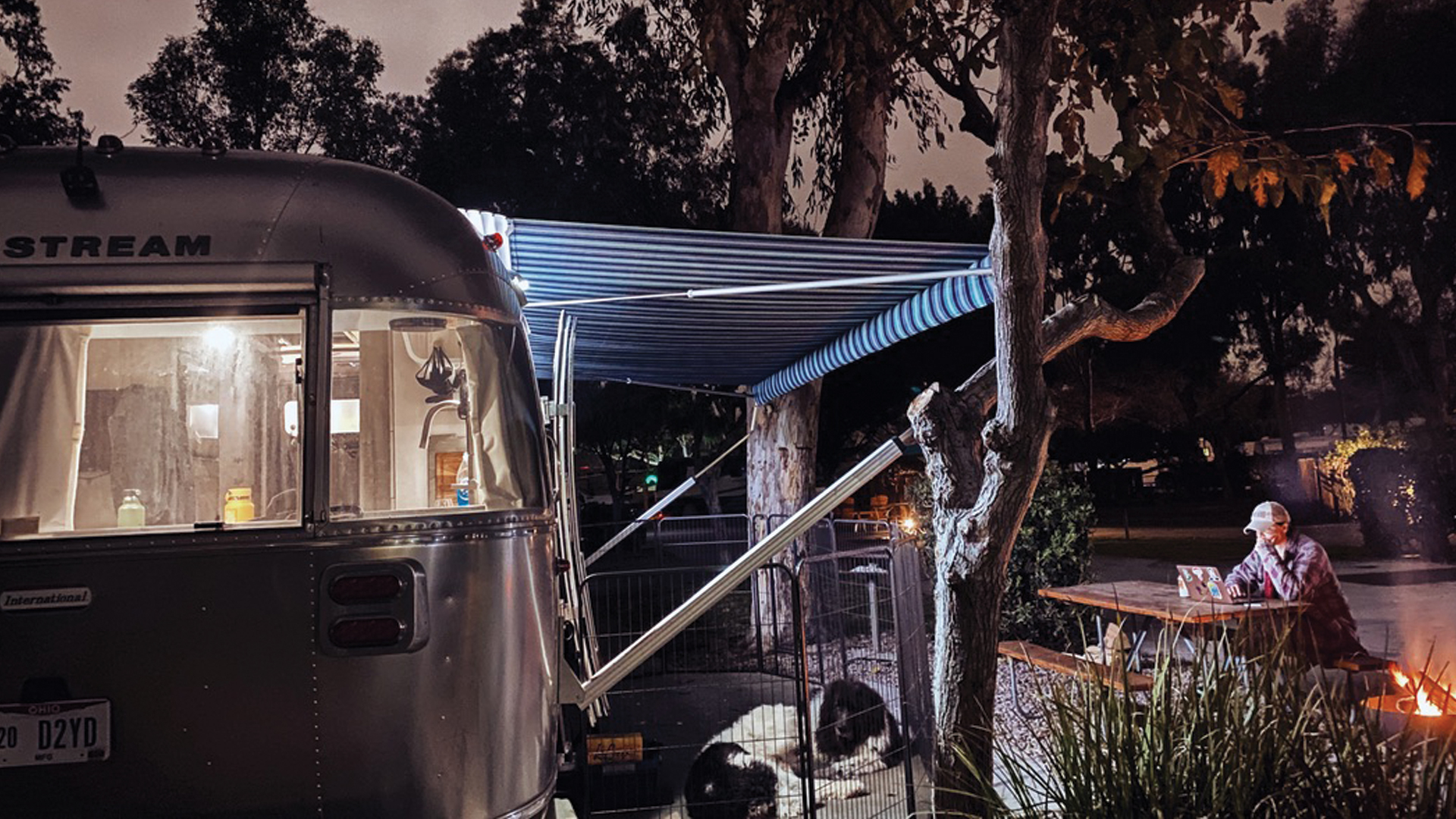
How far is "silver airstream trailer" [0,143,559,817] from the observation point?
3838 mm

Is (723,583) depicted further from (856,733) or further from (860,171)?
(860,171)

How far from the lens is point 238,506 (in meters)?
4.15

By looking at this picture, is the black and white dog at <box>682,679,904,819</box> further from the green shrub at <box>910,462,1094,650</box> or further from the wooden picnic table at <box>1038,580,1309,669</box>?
the green shrub at <box>910,462,1094,650</box>

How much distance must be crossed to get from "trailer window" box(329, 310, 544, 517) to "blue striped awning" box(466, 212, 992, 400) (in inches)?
69.0

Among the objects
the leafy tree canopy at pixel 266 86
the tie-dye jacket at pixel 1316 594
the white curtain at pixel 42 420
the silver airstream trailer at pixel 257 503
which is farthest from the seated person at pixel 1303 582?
the leafy tree canopy at pixel 266 86

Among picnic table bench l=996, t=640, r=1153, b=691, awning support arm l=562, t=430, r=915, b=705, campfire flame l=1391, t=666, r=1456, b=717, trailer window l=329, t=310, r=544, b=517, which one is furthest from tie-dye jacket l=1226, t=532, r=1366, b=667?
trailer window l=329, t=310, r=544, b=517

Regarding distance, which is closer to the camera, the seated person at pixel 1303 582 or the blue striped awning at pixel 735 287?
the blue striped awning at pixel 735 287

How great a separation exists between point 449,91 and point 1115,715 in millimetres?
19991

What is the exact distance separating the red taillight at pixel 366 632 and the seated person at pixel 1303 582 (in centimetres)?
546

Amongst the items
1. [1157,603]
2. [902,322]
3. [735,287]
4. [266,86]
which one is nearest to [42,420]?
[735,287]

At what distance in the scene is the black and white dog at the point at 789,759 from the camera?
640 cm

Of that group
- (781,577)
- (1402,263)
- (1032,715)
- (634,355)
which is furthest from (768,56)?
(1402,263)

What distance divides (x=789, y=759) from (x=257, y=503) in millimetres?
4149

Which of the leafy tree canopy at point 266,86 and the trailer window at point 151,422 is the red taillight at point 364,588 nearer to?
the trailer window at point 151,422
